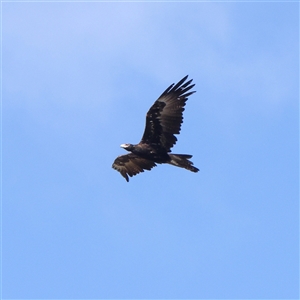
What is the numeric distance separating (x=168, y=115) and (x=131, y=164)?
3444mm

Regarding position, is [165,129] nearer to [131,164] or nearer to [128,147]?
[128,147]

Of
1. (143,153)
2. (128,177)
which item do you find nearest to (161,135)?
(143,153)

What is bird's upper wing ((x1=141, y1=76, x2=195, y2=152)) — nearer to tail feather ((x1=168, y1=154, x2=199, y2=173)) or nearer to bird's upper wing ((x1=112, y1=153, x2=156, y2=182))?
tail feather ((x1=168, y1=154, x2=199, y2=173))

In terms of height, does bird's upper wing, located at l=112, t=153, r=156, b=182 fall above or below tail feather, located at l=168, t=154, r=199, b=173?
above

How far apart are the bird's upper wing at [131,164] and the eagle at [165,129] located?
1.85 meters

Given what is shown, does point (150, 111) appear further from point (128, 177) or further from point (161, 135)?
point (128, 177)

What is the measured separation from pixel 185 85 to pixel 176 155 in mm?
2408

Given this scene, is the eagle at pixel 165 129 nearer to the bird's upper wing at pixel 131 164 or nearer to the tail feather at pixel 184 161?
the tail feather at pixel 184 161

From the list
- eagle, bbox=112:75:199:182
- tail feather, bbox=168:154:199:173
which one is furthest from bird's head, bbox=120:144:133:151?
tail feather, bbox=168:154:199:173

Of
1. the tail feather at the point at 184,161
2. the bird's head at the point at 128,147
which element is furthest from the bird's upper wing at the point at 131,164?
the tail feather at the point at 184,161

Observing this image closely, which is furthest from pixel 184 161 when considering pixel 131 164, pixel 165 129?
pixel 131 164

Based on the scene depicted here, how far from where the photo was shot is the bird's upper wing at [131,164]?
3016cm

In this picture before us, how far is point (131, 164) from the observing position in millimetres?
30484

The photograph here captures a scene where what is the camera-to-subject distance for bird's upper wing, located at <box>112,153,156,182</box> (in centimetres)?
3016
